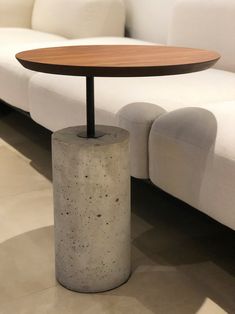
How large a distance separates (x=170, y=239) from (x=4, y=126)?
5.21 feet

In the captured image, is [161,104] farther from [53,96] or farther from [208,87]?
[53,96]

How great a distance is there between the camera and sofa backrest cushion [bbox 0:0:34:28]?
138 inches

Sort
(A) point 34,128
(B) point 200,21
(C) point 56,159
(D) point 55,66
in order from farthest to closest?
(A) point 34,128, (B) point 200,21, (C) point 56,159, (D) point 55,66

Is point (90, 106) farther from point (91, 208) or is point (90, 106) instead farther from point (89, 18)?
point (89, 18)

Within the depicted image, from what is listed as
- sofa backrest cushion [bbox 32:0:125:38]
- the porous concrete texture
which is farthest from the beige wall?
the porous concrete texture

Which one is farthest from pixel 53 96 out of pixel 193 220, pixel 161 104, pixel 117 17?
pixel 117 17

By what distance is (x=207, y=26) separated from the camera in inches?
89.2

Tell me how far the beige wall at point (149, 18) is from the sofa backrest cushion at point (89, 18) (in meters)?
0.10

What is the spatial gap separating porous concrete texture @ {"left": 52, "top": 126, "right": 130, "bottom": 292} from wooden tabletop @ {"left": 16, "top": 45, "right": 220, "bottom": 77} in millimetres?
201

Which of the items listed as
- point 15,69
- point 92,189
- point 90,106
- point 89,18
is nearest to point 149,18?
point 89,18

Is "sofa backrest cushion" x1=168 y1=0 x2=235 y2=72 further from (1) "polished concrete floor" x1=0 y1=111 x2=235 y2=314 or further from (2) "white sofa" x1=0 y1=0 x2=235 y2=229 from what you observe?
(1) "polished concrete floor" x1=0 y1=111 x2=235 y2=314

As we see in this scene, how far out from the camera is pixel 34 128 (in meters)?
2.94

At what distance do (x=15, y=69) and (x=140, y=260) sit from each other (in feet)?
3.86

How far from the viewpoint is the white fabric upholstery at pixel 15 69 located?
7.54ft
